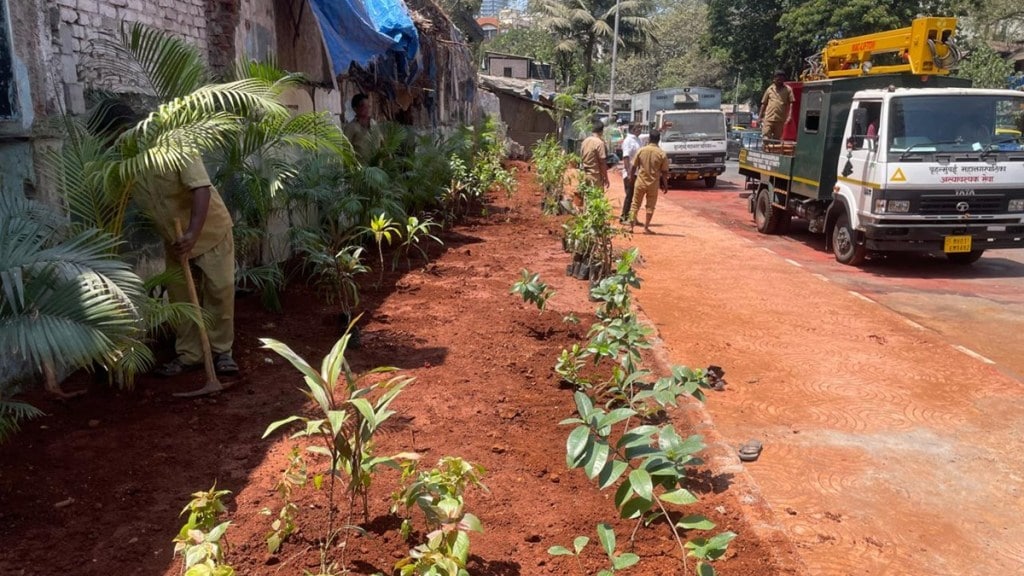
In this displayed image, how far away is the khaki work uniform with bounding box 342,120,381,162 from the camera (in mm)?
8484

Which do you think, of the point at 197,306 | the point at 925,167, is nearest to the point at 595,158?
the point at 925,167

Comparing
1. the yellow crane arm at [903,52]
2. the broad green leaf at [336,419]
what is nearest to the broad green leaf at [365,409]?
the broad green leaf at [336,419]

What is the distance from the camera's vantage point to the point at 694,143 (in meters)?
18.6

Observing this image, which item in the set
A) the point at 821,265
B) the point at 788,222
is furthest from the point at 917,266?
the point at 788,222

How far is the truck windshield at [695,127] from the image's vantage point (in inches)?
755

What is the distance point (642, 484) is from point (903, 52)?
10596mm

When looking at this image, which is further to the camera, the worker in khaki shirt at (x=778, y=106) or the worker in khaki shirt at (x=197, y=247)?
the worker in khaki shirt at (x=778, y=106)

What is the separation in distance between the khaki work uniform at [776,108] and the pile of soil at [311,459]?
809cm

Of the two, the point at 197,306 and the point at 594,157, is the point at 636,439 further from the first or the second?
the point at 594,157

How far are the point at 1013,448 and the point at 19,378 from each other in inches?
215

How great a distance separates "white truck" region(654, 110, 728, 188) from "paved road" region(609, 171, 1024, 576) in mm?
9540

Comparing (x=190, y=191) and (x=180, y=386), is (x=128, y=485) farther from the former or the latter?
(x=190, y=191)

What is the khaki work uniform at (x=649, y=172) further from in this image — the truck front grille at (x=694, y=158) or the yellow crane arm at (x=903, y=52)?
the truck front grille at (x=694, y=158)

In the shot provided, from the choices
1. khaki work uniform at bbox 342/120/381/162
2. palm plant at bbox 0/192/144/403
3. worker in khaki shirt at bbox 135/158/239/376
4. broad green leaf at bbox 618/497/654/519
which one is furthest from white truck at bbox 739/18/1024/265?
palm plant at bbox 0/192/144/403
